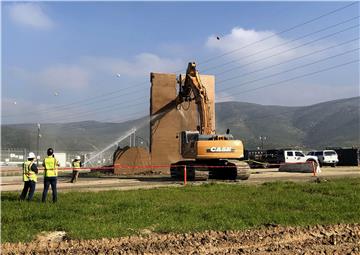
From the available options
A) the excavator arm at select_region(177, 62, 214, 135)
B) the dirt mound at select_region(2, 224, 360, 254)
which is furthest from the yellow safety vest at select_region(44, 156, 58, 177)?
the excavator arm at select_region(177, 62, 214, 135)

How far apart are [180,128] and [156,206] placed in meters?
22.0

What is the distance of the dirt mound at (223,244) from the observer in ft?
28.5

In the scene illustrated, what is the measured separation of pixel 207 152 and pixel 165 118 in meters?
10.6

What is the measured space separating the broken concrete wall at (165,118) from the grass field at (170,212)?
696 inches

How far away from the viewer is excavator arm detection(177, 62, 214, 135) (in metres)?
28.1

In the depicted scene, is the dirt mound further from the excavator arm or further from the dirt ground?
the excavator arm

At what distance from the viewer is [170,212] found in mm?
12906

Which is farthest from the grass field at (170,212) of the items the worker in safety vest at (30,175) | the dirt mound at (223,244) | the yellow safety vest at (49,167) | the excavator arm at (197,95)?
the excavator arm at (197,95)

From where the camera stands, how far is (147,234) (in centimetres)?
1019

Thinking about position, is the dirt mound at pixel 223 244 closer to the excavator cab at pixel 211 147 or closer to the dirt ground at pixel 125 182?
the dirt ground at pixel 125 182

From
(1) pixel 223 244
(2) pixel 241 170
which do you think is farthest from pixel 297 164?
(1) pixel 223 244

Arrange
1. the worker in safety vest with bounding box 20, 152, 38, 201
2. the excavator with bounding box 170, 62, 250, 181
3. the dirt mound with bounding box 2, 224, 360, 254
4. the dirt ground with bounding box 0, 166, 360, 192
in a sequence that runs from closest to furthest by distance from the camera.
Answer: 1. the dirt mound with bounding box 2, 224, 360, 254
2. the worker in safety vest with bounding box 20, 152, 38, 201
3. the dirt ground with bounding box 0, 166, 360, 192
4. the excavator with bounding box 170, 62, 250, 181

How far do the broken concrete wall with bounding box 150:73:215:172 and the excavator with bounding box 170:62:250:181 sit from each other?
16.6 ft

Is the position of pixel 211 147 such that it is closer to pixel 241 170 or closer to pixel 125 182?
pixel 241 170
